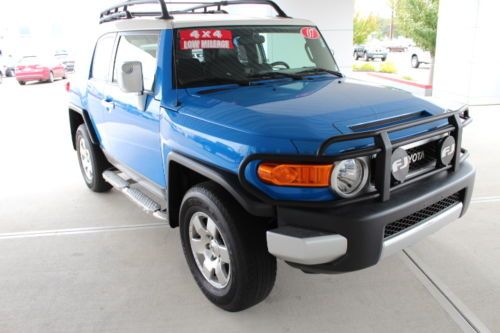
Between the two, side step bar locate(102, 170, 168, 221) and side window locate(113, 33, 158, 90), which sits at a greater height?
side window locate(113, 33, 158, 90)

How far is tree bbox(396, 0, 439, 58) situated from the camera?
15.0 metres

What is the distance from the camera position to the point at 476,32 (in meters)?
9.82

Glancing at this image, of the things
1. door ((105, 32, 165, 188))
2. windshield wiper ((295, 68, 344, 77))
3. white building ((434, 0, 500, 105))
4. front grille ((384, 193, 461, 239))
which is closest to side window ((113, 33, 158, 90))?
door ((105, 32, 165, 188))

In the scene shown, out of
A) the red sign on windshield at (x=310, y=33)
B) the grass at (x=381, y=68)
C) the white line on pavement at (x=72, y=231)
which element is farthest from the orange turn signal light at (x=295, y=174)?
the grass at (x=381, y=68)

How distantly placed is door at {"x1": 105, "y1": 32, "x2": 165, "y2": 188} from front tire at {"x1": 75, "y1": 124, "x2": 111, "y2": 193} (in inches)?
24.6

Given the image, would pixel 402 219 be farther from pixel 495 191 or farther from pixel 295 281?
pixel 495 191

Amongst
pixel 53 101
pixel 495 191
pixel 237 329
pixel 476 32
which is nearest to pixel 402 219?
pixel 237 329

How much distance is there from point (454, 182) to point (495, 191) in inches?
96.6

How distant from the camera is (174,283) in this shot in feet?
10.5

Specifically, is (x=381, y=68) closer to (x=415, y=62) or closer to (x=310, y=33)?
(x=415, y=62)

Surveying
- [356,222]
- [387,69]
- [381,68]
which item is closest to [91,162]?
[356,222]

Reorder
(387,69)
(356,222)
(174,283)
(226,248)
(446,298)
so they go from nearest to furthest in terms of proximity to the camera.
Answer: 1. (356,222)
2. (226,248)
3. (446,298)
4. (174,283)
5. (387,69)

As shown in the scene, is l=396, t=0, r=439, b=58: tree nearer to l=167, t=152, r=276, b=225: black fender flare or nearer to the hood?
the hood

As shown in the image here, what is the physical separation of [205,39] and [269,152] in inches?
54.5
